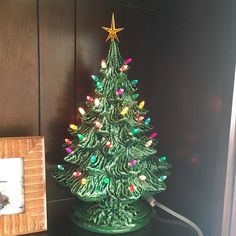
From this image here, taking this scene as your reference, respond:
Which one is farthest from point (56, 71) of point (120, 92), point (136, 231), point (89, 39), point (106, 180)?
point (136, 231)

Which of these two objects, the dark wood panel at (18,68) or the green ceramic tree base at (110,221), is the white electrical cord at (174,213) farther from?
the dark wood panel at (18,68)

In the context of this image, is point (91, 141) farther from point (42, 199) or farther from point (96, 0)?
point (96, 0)

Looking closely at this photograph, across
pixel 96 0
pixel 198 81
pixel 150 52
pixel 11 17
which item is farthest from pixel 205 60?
pixel 11 17

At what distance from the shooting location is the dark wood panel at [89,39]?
32.4 inches

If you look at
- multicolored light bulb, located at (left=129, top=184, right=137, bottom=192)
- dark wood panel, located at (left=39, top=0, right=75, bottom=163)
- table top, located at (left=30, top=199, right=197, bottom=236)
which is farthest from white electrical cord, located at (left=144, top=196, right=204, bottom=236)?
dark wood panel, located at (left=39, top=0, right=75, bottom=163)

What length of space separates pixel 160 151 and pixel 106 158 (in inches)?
10.3

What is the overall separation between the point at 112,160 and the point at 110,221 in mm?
147

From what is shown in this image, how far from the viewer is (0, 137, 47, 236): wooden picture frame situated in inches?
26.1

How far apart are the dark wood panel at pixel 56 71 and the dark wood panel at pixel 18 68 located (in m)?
0.02

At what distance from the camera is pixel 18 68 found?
0.77m

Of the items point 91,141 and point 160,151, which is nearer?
point 91,141

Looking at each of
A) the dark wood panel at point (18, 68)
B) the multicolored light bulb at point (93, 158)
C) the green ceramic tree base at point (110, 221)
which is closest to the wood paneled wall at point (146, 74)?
the dark wood panel at point (18, 68)

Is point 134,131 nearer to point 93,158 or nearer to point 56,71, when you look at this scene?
point 93,158

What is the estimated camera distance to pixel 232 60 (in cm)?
60
